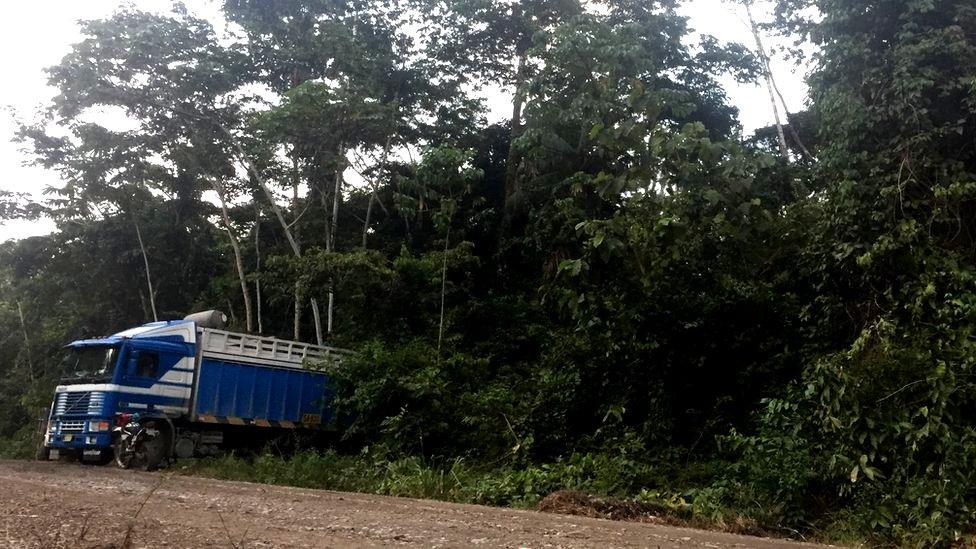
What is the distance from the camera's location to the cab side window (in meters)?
13.5

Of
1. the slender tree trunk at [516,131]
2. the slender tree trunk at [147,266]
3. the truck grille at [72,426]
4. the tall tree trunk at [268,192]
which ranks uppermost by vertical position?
the slender tree trunk at [516,131]

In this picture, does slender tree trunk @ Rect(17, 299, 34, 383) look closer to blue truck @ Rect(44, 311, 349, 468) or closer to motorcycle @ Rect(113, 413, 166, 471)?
blue truck @ Rect(44, 311, 349, 468)

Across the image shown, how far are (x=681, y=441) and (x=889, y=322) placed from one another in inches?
154

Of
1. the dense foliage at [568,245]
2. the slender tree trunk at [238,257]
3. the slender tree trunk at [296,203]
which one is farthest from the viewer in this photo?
the slender tree trunk at [238,257]

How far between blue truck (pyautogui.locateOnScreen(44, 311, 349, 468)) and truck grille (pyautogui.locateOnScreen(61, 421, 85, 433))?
0.06ft

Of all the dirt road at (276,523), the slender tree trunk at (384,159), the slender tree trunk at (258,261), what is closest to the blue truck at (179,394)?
the dirt road at (276,523)

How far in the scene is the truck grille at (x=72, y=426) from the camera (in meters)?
13.2

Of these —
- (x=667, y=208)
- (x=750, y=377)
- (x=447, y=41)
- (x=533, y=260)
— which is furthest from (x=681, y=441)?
(x=447, y=41)

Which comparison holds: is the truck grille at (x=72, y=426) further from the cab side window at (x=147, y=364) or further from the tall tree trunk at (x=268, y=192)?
the tall tree trunk at (x=268, y=192)

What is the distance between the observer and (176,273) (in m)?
23.3

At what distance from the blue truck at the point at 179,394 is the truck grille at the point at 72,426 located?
0.02m

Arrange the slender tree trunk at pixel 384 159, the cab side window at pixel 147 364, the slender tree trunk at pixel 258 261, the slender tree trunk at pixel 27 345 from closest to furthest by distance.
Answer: the cab side window at pixel 147 364 < the slender tree trunk at pixel 384 159 < the slender tree trunk at pixel 258 261 < the slender tree trunk at pixel 27 345

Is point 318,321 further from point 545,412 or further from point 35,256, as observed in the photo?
point 35,256

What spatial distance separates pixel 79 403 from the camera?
13375 millimetres
